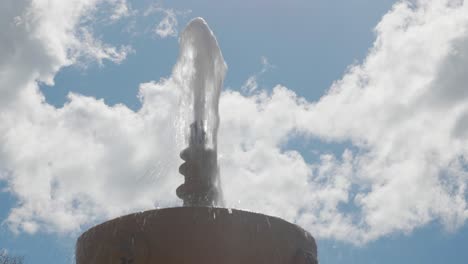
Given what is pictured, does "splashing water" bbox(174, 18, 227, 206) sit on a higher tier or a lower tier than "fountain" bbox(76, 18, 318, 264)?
higher

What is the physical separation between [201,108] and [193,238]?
3.96m

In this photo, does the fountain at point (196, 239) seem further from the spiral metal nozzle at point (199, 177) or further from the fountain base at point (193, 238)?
the spiral metal nozzle at point (199, 177)

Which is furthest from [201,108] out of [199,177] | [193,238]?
[193,238]

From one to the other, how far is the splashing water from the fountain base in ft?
5.32

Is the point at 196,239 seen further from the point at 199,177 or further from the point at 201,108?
the point at 201,108

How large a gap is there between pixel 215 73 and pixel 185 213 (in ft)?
14.6

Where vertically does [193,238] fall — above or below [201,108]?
below

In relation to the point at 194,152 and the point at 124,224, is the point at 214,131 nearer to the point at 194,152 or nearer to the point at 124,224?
the point at 194,152

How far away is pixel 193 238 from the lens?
225 inches

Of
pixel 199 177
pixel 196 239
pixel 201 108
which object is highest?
pixel 201 108

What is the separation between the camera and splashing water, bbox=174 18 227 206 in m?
7.60

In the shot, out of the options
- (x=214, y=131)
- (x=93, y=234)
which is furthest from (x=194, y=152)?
(x=93, y=234)

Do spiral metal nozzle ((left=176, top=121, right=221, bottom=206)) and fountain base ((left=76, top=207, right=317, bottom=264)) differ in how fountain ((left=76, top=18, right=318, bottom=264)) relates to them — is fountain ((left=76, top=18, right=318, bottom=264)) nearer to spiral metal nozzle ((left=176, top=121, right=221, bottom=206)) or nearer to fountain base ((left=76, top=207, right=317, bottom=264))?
fountain base ((left=76, top=207, right=317, bottom=264))

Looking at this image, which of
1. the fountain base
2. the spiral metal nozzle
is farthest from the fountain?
the spiral metal nozzle
